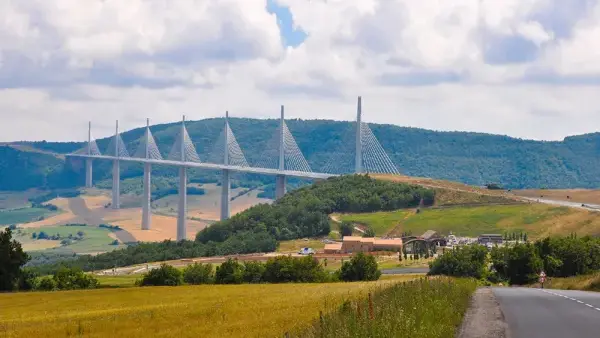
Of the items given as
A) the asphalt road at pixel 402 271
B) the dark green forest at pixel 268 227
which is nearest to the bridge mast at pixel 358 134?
the dark green forest at pixel 268 227

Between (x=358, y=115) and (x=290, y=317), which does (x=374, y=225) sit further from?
(x=290, y=317)

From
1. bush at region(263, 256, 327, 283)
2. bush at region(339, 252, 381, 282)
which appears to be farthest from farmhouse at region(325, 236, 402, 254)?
bush at region(263, 256, 327, 283)

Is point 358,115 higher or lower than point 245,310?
higher

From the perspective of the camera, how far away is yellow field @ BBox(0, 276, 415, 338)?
3238 centimetres

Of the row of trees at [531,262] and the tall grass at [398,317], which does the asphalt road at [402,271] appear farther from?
the tall grass at [398,317]

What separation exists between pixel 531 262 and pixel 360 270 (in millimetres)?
14125

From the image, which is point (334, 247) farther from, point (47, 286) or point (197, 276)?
point (47, 286)

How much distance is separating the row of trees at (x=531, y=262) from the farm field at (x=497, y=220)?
54.6m

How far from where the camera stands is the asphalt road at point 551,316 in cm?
2930

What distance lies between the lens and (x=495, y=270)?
92.2 metres

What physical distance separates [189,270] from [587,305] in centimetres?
4931

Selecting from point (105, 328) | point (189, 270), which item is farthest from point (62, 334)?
point (189, 270)

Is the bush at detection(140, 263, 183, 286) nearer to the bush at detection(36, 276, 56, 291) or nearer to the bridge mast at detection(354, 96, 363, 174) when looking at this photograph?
the bush at detection(36, 276, 56, 291)

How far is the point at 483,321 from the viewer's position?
3316cm
